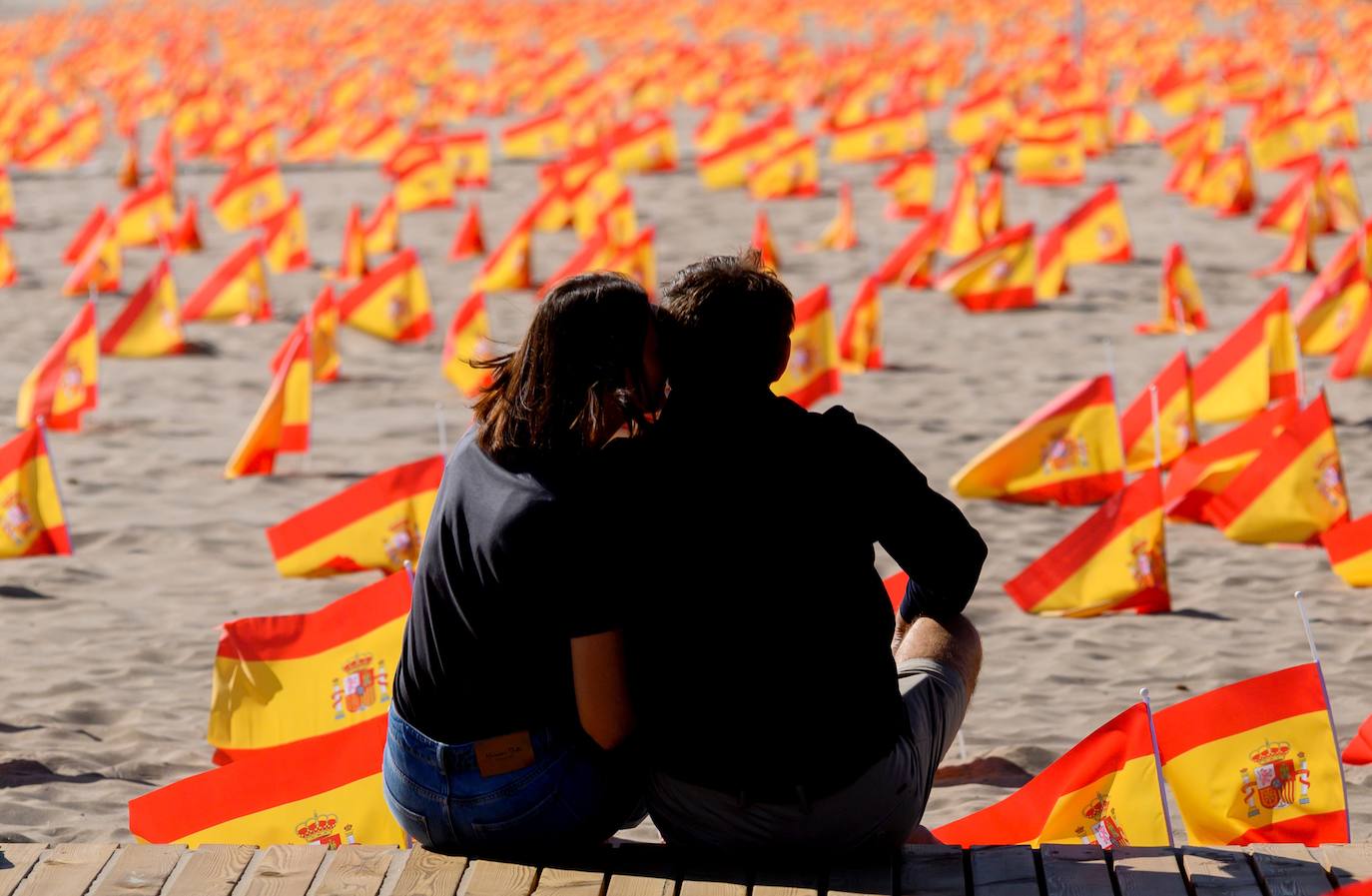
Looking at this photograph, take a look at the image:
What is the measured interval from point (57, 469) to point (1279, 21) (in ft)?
78.4

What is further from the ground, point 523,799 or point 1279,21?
point 523,799

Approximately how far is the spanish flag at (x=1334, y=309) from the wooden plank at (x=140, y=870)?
684cm

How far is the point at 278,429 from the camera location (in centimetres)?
748

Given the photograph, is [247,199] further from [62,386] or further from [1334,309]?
[1334,309]

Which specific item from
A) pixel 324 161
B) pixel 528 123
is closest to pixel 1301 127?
pixel 528 123

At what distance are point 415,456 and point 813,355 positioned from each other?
178 cm

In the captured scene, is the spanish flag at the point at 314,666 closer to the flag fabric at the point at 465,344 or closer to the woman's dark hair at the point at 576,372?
the woman's dark hair at the point at 576,372

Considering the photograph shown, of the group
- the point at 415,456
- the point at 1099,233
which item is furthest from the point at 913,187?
the point at 415,456

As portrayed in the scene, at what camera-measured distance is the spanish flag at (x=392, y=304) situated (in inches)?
385

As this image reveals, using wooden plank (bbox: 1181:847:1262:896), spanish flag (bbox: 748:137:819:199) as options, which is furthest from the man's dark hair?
spanish flag (bbox: 748:137:819:199)

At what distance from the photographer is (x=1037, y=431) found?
682 centimetres

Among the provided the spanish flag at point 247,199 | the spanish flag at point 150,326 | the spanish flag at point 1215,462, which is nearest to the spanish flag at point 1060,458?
the spanish flag at point 1215,462

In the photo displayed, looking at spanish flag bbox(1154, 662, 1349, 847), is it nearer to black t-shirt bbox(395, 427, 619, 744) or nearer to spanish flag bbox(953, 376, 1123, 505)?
black t-shirt bbox(395, 427, 619, 744)

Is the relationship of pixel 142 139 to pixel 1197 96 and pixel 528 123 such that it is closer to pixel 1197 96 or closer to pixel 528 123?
pixel 528 123
